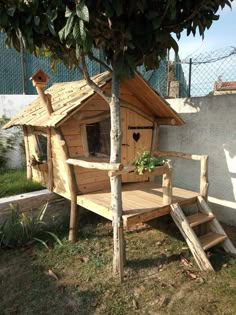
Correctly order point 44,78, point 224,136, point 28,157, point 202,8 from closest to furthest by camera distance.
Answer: point 202,8
point 44,78
point 224,136
point 28,157

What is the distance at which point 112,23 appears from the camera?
3.11 metres

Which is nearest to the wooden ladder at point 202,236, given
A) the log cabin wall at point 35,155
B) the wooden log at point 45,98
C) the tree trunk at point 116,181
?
the tree trunk at point 116,181

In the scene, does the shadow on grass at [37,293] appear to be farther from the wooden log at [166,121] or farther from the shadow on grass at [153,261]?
the wooden log at [166,121]

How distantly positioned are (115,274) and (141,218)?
770 millimetres

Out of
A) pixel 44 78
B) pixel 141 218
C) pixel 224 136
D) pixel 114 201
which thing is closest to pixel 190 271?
pixel 141 218

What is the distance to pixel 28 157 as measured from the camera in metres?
6.03

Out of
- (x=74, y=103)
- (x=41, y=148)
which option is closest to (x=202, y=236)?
(x=74, y=103)

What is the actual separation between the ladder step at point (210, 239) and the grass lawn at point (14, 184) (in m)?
3.15

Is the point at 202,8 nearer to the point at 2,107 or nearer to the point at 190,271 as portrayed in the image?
the point at 190,271

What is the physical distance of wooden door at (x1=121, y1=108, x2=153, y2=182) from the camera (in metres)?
5.14

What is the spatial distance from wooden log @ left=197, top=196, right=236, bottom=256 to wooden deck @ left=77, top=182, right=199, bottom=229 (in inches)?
4.9

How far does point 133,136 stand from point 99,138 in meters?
0.60

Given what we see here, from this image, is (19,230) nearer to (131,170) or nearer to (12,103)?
(131,170)

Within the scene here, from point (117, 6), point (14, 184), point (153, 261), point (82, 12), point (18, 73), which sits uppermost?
point (18, 73)
